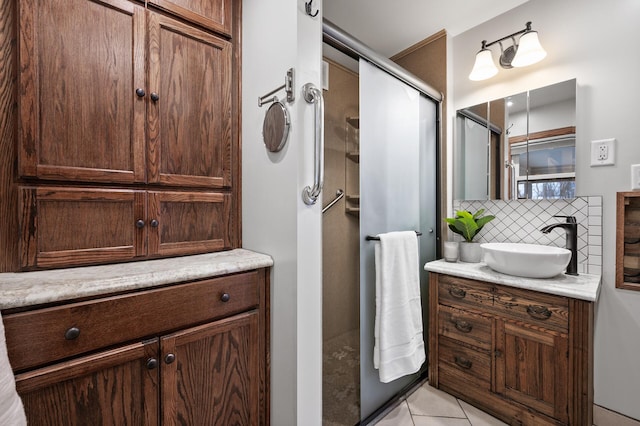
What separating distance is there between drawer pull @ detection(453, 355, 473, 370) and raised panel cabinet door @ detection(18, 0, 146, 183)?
1.94 m

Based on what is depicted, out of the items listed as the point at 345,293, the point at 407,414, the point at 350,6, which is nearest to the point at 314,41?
the point at 350,6

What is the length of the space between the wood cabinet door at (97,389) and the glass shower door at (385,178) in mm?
980

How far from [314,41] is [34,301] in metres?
1.24

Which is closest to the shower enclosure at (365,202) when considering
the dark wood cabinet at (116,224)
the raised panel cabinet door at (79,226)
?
the dark wood cabinet at (116,224)

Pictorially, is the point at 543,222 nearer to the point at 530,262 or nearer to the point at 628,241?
the point at 628,241

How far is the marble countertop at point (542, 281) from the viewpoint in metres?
1.25

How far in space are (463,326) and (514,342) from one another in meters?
0.25

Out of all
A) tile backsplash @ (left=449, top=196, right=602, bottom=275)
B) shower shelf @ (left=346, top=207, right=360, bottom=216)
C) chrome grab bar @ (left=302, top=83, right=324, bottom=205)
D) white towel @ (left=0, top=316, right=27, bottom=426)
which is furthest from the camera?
shower shelf @ (left=346, top=207, right=360, bottom=216)

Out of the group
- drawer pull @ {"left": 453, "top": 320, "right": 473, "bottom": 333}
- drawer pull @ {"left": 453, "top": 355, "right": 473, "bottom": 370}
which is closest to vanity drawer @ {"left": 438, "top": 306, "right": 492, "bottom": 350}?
drawer pull @ {"left": 453, "top": 320, "right": 473, "bottom": 333}

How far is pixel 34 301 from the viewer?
0.72 m

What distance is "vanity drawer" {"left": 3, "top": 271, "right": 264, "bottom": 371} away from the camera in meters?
0.73

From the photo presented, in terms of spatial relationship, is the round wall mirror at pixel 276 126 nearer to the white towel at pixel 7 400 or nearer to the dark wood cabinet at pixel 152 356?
the dark wood cabinet at pixel 152 356

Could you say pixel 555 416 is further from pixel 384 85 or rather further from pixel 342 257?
pixel 384 85

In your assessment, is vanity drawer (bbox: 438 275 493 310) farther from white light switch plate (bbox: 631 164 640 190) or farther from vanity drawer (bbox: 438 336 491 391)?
white light switch plate (bbox: 631 164 640 190)
